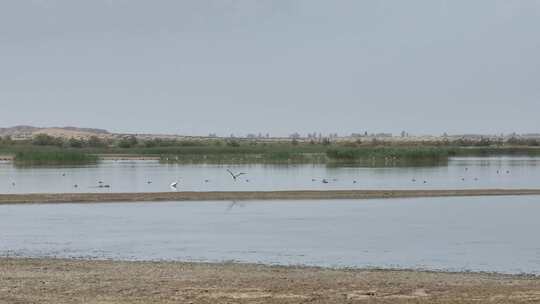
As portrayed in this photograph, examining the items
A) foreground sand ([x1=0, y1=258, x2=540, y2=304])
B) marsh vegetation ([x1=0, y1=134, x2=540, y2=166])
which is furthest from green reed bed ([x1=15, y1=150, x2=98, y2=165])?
foreground sand ([x1=0, y1=258, x2=540, y2=304])

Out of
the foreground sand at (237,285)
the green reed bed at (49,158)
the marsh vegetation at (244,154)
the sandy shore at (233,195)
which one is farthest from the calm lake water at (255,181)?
the foreground sand at (237,285)

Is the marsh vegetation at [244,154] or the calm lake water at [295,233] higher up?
the marsh vegetation at [244,154]

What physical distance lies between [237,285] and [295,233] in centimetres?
943

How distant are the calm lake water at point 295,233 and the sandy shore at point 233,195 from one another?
6.63 ft

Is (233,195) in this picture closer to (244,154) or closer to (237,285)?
(237,285)

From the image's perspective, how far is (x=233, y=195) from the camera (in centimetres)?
3844

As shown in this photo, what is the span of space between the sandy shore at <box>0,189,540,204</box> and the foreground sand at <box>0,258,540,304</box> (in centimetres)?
1909

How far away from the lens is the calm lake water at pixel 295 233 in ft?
62.6

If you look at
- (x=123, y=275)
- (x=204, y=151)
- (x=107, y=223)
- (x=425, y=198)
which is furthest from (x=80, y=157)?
(x=123, y=275)

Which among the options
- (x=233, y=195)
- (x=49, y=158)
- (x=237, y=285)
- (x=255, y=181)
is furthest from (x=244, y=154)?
(x=237, y=285)

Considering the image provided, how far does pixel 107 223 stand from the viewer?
26922 millimetres

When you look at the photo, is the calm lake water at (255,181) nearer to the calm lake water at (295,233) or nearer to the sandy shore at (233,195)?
the sandy shore at (233,195)

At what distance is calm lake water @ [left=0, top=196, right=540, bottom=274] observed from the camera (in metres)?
19.1

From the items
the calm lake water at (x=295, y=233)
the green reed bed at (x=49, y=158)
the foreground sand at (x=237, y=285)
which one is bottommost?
the calm lake water at (x=295, y=233)
